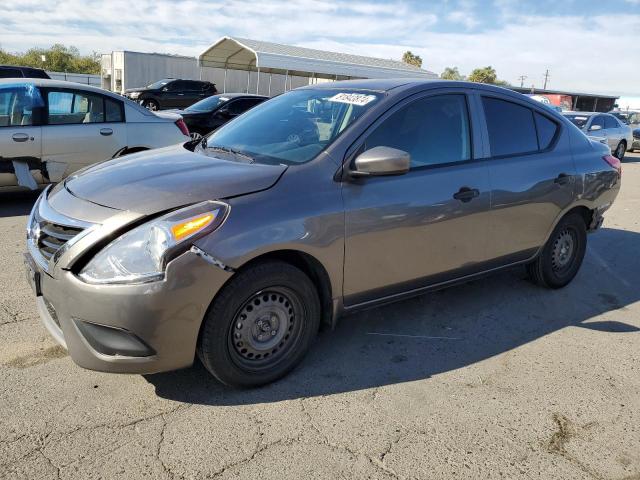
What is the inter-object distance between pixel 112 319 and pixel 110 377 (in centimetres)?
74

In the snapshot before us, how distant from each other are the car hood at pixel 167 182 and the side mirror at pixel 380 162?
0.43m

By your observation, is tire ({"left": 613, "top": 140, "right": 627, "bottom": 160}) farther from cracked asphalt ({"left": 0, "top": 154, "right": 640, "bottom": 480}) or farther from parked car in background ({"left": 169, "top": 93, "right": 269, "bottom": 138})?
cracked asphalt ({"left": 0, "top": 154, "right": 640, "bottom": 480})

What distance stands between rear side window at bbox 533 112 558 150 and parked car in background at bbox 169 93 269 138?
34.0 ft

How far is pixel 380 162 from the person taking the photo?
10.1 ft

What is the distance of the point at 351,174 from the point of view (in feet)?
10.4

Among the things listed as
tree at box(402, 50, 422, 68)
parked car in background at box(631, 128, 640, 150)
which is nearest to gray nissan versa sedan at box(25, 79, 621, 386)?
parked car in background at box(631, 128, 640, 150)

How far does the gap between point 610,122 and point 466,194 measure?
16.9 m

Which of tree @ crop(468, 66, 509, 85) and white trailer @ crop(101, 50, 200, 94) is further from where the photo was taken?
tree @ crop(468, 66, 509, 85)

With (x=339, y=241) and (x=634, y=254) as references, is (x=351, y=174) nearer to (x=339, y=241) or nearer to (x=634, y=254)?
(x=339, y=241)

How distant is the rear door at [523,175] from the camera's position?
13.2 feet

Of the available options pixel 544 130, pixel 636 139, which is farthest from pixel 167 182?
pixel 636 139

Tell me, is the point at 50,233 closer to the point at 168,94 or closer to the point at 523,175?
the point at 523,175

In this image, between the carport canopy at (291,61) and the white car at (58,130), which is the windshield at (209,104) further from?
the carport canopy at (291,61)

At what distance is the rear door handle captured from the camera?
4.43 m
